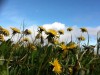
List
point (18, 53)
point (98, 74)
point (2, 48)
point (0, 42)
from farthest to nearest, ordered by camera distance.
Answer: point (0, 42) < point (18, 53) < point (2, 48) < point (98, 74)

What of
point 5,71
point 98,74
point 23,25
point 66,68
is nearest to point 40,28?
point 23,25

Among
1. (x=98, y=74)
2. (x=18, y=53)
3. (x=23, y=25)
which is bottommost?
(x=98, y=74)

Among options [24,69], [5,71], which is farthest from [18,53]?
[5,71]

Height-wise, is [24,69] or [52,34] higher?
[52,34]

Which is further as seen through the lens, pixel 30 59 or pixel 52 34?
pixel 30 59

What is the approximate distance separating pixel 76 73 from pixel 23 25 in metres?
1.61

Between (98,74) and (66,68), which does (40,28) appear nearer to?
(98,74)

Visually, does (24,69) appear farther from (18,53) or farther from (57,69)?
(18,53)

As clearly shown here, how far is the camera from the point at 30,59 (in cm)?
301

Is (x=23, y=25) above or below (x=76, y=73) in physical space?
above

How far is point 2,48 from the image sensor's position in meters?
3.21

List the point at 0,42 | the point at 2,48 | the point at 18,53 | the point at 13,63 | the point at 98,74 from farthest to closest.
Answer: the point at 0,42, the point at 18,53, the point at 2,48, the point at 98,74, the point at 13,63

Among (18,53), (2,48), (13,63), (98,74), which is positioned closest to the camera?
(13,63)

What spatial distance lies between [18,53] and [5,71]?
4.97ft
